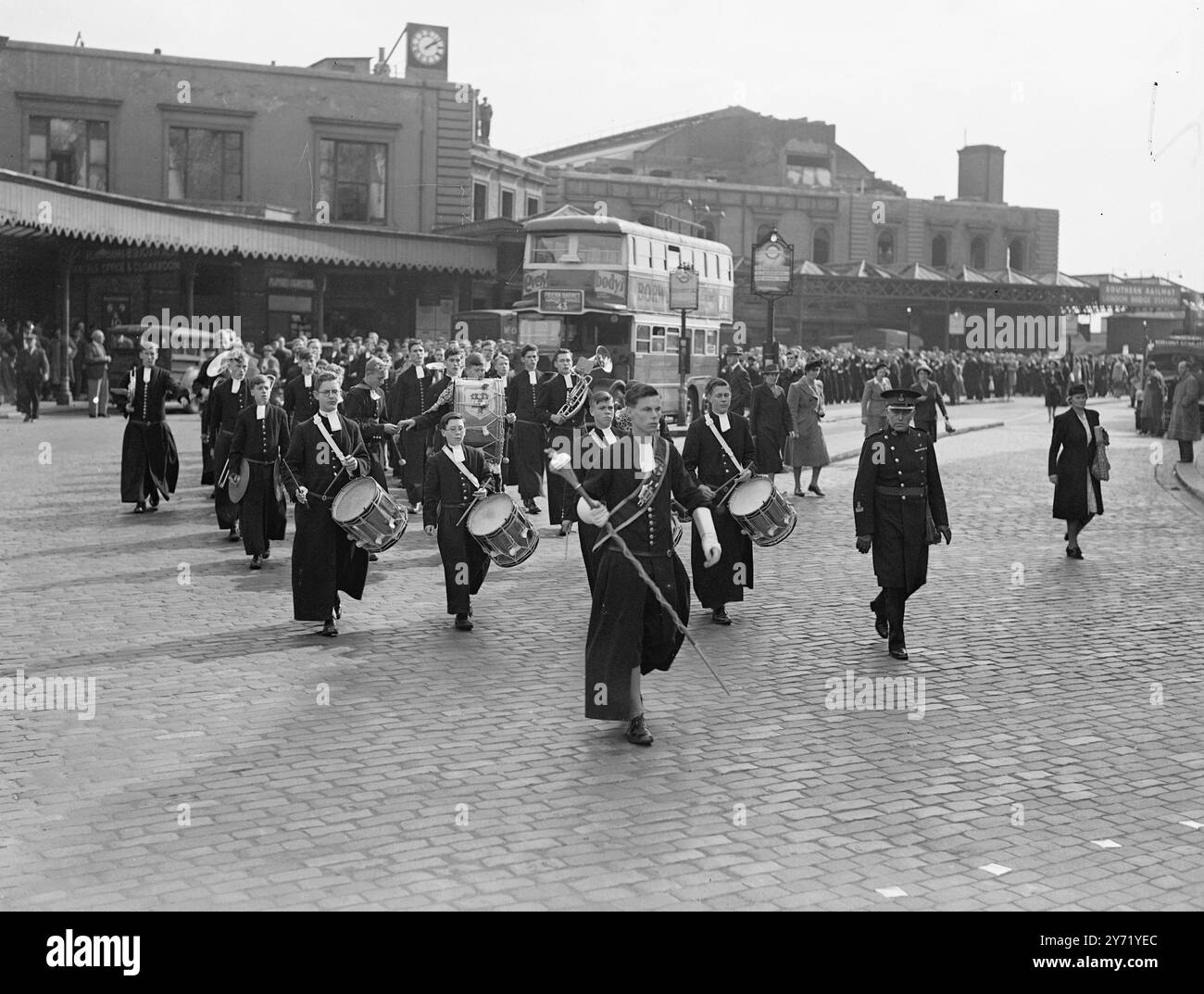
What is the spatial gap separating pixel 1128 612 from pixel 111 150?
38893mm

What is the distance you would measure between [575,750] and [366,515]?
3.49 m

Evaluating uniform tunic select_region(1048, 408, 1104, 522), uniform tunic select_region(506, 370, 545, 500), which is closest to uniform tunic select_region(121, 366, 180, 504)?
uniform tunic select_region(506, 370, 545, 500)

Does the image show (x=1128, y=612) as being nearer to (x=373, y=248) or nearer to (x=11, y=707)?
(x=11, y=707)

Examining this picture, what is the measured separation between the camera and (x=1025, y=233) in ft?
272

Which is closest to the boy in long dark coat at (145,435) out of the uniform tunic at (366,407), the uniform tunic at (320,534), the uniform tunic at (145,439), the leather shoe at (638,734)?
the uniform tunic at (145,439)

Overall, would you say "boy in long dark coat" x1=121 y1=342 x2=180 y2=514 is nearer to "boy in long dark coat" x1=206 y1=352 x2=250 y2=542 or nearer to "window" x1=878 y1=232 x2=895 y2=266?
"boy in long dark coat" x1=206 y1=352 x2=250 y2=542

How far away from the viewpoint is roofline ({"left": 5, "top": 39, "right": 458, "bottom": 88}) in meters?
43.2

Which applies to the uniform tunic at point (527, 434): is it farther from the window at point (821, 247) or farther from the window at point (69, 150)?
the window at point (821, 247)

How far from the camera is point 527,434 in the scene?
1717 cm

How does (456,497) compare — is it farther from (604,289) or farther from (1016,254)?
(1016,254)

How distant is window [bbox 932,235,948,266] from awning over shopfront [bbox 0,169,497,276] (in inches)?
1599

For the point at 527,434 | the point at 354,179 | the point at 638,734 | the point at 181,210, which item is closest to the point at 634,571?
the point at 638,734

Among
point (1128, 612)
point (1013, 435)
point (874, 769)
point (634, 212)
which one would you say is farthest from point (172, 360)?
point (634, 212)
